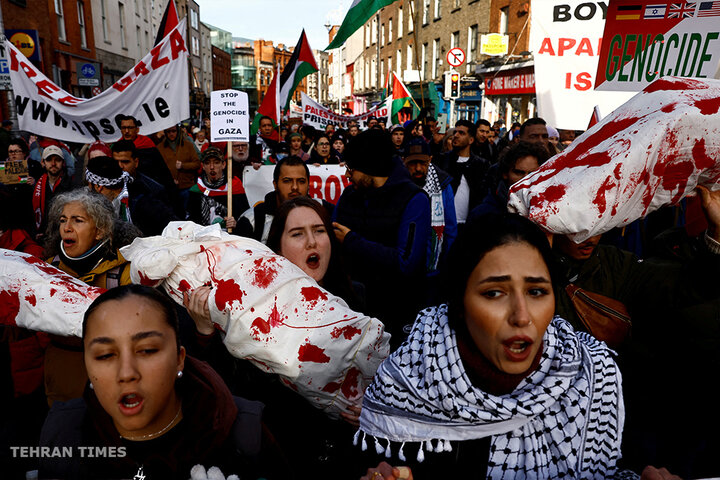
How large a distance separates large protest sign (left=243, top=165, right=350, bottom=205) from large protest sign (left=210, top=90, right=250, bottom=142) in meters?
1.40

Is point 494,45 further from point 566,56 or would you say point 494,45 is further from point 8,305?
point 8,305

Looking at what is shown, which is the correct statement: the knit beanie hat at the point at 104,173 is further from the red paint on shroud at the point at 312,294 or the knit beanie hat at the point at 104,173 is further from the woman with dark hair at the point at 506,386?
the woman with dark hair at the point at 506,386

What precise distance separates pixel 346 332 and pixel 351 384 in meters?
0.25

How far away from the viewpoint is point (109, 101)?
219 inches

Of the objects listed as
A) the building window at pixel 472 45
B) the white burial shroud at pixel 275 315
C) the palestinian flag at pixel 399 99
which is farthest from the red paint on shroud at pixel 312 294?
the building window at pixel 472 45

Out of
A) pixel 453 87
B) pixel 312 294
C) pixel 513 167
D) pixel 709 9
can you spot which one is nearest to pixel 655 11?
pixel 709 9

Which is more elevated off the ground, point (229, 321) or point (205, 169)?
point (205, 169)

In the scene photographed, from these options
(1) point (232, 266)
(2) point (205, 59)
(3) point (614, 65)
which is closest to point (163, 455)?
(1) point (232, 266)

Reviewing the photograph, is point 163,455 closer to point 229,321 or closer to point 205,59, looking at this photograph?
point 229,321

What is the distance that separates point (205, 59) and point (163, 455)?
64462mm

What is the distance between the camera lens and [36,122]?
5.65 metres

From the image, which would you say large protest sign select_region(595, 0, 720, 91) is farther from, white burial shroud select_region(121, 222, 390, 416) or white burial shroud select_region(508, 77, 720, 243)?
white burial shroud select_region(121, 222, 390, 416)

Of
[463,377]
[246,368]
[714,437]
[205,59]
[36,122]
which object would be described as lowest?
[714,437]

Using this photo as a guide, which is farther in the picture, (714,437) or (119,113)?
(119,113)
